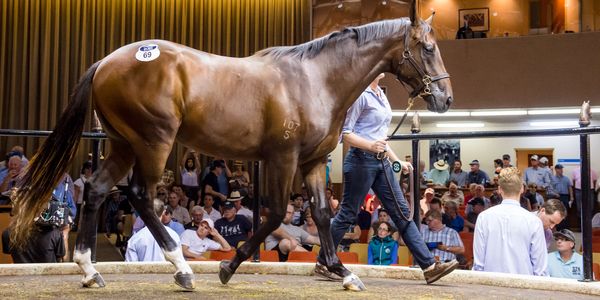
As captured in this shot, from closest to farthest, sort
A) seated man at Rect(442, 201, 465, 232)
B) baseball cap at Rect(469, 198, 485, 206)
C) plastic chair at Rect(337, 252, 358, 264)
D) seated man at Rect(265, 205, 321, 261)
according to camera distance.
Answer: plastic chair at Rect(337, 252, 358, 264)
seated man at Rect(265, 205, 321, 261)
seated man at Rect(442, 201, 465, 232)
baseball cap at Rect(469, 198, 485, 206)

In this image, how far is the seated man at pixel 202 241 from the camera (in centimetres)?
854

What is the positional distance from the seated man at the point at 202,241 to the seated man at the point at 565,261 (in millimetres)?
3867

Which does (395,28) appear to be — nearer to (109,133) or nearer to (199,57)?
(199,57)

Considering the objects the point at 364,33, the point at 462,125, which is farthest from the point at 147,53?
the point at 462,125

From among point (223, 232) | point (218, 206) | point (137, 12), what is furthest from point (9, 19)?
point (223, 232)

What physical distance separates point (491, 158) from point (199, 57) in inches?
640

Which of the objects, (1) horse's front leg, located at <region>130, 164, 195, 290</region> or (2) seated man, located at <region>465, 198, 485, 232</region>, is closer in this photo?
(1) horse's front leg, located at <region>130, 164, 195, 290</region>

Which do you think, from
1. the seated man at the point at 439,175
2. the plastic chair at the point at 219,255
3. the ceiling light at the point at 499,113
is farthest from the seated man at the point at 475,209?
the ceiling light at the point at 499,113

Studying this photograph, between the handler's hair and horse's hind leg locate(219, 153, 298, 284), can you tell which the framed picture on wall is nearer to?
the handler's hair

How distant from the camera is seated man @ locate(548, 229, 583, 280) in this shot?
6.32 m

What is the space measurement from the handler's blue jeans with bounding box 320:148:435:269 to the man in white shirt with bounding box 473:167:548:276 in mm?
766

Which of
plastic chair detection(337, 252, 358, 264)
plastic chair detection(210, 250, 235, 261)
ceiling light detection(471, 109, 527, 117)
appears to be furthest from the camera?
ceiling light detection(471, 109, 527, 117)

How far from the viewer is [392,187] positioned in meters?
4.88

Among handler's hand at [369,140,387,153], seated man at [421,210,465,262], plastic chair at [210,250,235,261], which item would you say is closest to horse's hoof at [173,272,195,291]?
handler's hand at [369,140,387,153]
